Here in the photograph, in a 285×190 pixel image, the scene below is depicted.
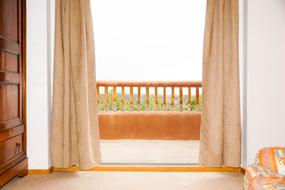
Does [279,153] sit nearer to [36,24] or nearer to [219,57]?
[219,57]

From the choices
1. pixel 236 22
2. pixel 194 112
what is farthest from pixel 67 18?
pixel 194 112

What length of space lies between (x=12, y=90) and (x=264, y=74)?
6.78 feet

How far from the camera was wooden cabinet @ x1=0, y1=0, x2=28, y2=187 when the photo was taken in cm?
200

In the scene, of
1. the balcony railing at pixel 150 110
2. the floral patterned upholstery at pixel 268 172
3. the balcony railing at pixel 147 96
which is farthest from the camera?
the balcony railing at pixel 147 96

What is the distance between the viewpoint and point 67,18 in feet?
7.84

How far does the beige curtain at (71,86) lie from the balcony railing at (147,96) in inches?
57.9

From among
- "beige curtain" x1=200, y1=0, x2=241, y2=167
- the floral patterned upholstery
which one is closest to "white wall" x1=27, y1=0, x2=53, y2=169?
"beige curtain" x1=200, y1=0, x2=241, y2=167

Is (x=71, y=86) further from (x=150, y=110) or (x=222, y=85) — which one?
(x=150, y=110)

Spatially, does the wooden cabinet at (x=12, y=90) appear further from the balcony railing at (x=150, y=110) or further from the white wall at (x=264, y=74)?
the white wall at (x=264, y=74)

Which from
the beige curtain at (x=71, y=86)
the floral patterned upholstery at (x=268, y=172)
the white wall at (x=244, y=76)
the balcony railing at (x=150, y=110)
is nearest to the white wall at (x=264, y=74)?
the white wall at (x=244, y=76)

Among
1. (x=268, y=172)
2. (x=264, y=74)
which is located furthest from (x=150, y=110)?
(x=268, y=172)

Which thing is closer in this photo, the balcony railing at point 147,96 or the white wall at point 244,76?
the white wall at point 244,76

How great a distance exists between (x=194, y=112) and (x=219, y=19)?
1.63 m

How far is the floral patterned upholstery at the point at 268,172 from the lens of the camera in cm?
120
